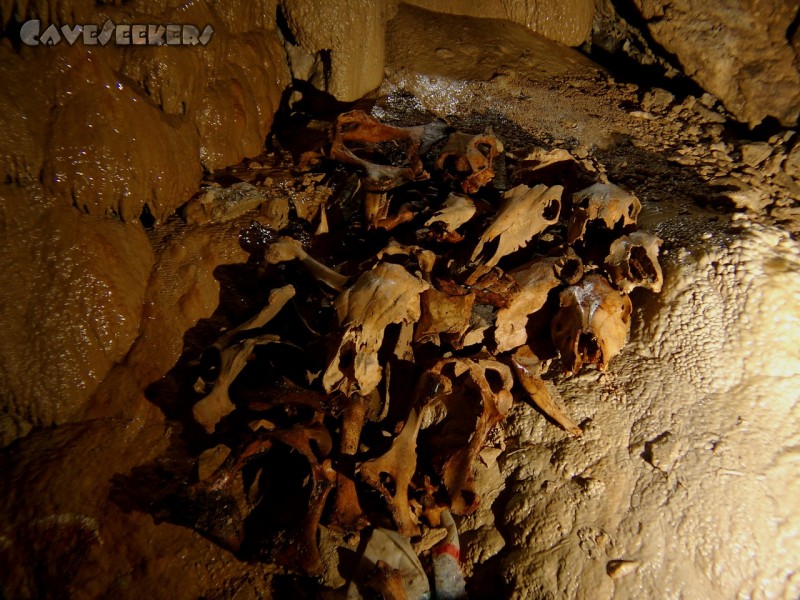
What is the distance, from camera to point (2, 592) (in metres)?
1.80

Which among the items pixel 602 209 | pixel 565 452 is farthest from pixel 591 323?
pixel 602 209

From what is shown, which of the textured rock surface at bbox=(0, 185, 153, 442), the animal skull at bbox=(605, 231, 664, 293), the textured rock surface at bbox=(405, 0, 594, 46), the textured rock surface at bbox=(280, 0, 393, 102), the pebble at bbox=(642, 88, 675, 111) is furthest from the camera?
the textured rock surface at bbox=(405, 0, 594, 46)

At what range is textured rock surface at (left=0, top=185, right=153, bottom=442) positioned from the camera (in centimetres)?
209

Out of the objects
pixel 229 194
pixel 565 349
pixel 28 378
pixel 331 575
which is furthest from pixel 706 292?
pixel 28 378

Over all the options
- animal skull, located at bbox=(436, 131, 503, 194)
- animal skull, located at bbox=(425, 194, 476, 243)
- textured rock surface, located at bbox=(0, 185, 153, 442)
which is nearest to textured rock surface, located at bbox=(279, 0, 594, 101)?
animal skull, located at bbox=(436, 131, 503, 194)

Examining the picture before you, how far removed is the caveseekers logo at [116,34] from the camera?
85.0 inches

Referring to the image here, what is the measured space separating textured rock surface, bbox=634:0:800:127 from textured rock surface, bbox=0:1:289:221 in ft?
11.7

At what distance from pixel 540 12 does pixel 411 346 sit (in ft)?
13.6

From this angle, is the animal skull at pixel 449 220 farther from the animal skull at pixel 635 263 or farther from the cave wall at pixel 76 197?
the cave wall at pixel 76 197

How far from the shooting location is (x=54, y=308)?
2158 millimetres

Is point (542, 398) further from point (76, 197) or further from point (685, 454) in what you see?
point (76, 197)

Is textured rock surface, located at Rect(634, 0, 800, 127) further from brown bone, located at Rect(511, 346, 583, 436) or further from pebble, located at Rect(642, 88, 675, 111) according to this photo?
brown bone, located at Rect(511, 346, 583, 436)

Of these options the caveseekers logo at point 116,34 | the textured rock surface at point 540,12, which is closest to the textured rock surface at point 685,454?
the caveseekers logo at point 116,34

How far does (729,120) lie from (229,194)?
392 cm
